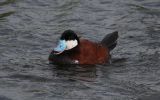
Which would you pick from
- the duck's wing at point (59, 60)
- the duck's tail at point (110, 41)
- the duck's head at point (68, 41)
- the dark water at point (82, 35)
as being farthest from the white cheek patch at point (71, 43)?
the duck's tail at point (110, 41)

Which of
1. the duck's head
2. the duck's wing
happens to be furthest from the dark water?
the duck's head

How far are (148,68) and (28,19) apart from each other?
137 inches

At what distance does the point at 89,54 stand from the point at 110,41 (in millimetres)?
728

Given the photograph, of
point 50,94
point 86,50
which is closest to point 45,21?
point 86,50

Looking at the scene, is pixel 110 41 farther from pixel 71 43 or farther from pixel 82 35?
pixel 82 35

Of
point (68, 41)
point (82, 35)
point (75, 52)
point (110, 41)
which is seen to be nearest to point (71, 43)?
point (68, 41)

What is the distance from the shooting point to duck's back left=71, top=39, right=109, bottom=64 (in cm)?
1015

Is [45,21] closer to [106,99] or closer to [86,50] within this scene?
[86,50]

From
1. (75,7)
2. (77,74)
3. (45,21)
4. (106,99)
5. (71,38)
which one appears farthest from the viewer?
(75,7)

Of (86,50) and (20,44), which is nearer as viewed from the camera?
(86,50)

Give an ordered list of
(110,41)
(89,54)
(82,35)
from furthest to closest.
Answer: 1. (82,35)
2. (110,41)
3. (89,54)

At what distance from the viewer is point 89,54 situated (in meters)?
10.2

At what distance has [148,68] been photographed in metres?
9.64

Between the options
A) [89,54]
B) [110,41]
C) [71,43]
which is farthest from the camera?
[110,41]
